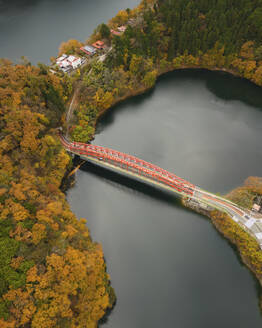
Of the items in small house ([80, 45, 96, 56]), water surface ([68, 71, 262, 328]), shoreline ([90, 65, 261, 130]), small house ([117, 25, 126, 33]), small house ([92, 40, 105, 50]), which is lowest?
water surface ([68, 71, 262, 328])

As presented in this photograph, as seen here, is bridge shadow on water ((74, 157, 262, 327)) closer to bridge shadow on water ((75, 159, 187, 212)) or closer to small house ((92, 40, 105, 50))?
bridge shadow on water ((75, 159, 187, 212))

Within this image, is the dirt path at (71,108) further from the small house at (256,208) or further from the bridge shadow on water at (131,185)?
the small house at (256,208)

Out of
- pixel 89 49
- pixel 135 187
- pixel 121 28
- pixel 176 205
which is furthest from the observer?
pixel 121 28

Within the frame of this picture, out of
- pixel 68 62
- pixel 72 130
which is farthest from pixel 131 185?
pixel 68 62

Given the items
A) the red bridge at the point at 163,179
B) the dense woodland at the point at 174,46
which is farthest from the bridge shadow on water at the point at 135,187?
the dense woodland at the point at 174,46

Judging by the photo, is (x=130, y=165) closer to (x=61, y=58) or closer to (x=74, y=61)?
(x=74, y=61)

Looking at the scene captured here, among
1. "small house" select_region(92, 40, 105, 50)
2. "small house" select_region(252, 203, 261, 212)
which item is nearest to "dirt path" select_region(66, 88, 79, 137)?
"small house" select_region(92, 40, 105, 50)

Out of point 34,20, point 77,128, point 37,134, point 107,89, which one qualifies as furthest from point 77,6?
point 37,134
